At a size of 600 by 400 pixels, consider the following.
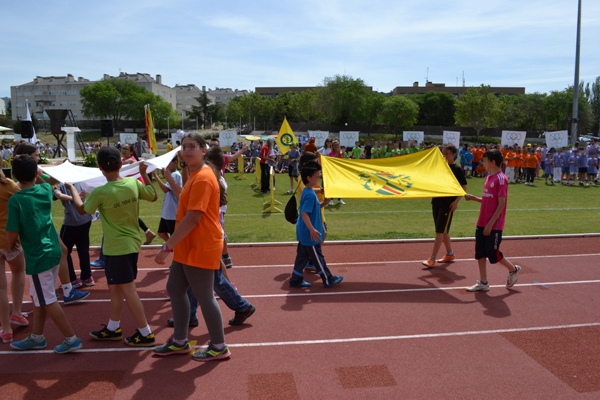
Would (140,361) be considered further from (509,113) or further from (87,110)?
(87,110)

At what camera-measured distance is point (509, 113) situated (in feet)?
285

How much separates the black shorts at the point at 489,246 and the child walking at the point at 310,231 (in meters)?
2.09

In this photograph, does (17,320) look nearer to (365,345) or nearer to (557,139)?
(365,345)

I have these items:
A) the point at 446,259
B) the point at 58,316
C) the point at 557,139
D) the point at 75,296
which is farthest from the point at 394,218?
the point at 557,139

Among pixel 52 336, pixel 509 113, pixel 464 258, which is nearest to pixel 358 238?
pixel 464 258

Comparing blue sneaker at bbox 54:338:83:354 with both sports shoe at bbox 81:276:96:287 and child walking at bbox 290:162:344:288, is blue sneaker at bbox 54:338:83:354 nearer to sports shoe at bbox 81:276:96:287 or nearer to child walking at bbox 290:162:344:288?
sports shoe at bbox 81:276:96:287

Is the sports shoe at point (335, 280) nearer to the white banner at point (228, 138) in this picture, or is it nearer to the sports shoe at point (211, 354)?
the sports shoe at point (211, 354)

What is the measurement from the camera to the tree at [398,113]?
301 ft

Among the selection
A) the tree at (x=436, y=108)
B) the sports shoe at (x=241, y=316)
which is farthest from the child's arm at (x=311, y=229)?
the tree at (x=436, y=108)

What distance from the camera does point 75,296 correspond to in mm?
6730

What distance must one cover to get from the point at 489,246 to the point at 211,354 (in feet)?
13.9

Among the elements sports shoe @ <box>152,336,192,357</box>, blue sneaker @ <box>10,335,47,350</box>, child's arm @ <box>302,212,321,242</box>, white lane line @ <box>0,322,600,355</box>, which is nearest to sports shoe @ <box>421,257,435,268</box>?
child's arm @ <box>302,212,321,242</box>

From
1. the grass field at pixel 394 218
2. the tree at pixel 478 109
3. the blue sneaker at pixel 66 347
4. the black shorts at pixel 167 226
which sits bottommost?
the blue sneaker at pixel 66 347

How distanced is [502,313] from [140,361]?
14.6 ft
